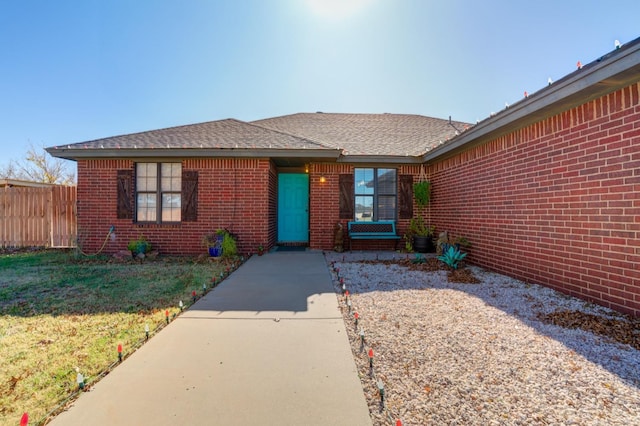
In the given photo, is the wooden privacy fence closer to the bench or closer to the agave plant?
the bench

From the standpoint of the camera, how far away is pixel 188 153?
7320 mm

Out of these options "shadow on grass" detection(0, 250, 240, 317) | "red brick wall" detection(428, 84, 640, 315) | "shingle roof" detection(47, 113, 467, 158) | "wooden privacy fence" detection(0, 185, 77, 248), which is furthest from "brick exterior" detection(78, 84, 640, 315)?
"wooden privacy fence" detection(0, 185, 77, 248)

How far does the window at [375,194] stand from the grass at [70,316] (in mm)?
4461

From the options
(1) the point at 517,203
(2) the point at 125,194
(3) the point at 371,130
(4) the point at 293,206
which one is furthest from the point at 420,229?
(2) the point at 125,194

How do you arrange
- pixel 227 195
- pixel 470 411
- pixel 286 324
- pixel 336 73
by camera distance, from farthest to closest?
pixel 336 73 < pixel 227 195 < pixel 286 324 < pixel 470 411

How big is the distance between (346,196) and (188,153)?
4.51m

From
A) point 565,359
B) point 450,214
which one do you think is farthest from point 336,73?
point 565,359

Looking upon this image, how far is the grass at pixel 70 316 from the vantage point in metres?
2.06

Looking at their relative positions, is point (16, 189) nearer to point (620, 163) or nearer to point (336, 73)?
point (336, 73)

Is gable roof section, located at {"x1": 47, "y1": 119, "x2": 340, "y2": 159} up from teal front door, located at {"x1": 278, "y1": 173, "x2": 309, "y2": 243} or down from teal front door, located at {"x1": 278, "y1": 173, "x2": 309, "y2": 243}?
up

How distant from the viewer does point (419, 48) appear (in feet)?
27.6

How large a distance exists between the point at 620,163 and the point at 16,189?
1453cm

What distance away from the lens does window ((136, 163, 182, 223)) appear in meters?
7.82

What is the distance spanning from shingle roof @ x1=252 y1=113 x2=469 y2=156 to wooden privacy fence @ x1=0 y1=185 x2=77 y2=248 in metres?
7.09
